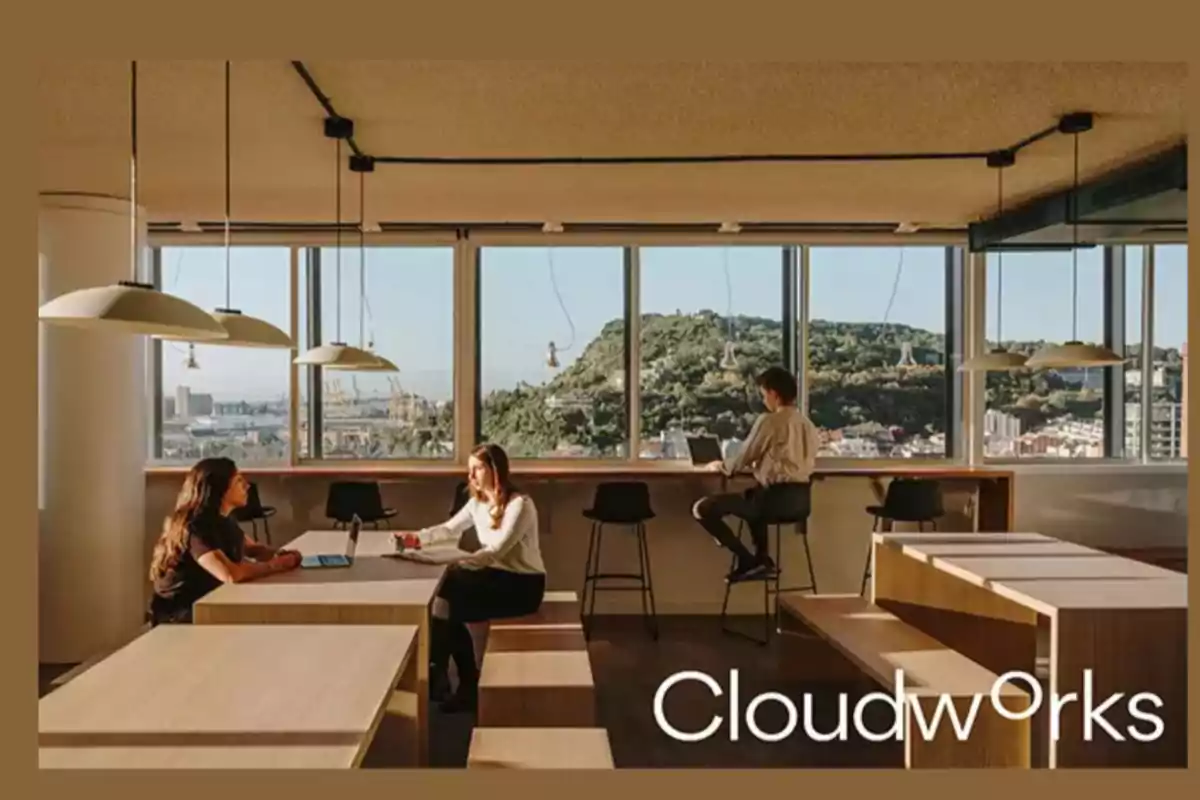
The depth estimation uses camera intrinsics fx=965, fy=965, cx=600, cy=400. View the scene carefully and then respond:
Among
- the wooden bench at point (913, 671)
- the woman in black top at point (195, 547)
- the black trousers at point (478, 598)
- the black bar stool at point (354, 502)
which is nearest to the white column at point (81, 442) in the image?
the black bar stool at point (354, 502)

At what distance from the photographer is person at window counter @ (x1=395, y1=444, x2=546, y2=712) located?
434 cm

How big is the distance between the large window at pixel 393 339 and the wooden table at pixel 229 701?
4302 millimetres

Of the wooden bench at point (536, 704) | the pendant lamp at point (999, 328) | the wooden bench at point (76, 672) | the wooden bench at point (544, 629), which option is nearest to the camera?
the wooden bench at point (76, 672)

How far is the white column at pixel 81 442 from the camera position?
5.38 meters

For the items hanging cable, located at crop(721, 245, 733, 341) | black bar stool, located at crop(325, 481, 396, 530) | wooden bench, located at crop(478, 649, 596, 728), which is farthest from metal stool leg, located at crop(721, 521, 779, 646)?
wooden bench, located at crop(478, 649, 596, 728)

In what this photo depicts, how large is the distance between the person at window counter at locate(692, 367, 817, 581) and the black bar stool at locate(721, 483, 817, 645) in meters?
0.01

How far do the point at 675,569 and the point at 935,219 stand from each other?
9.98 feet

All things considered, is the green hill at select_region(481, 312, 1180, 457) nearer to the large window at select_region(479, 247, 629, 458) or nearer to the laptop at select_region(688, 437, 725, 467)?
the large window at select_region(479, 247, 629, 458)

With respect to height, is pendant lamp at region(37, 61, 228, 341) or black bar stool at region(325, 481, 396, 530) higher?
pendant lamp at region(37, 61, 228, 341)

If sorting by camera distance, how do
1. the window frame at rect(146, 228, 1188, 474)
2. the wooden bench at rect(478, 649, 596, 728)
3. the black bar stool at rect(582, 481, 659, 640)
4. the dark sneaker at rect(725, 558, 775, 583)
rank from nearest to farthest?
the wooden bench at rect(478, 649, 596, 728) → the dark sneaker at rect(725, 558, 775, 583) → the black bar stool at rect(582, 481, 659, 640) → the window frame at rect(146, 228, 1188, 474)

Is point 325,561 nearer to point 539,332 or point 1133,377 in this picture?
point 539,332

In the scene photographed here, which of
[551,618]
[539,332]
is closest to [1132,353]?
[539,332]

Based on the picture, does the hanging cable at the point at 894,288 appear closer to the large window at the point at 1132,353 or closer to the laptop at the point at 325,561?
the large window at the point at 1132,353

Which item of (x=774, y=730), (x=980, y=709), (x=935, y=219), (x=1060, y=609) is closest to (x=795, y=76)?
(x=1060, y=609)
